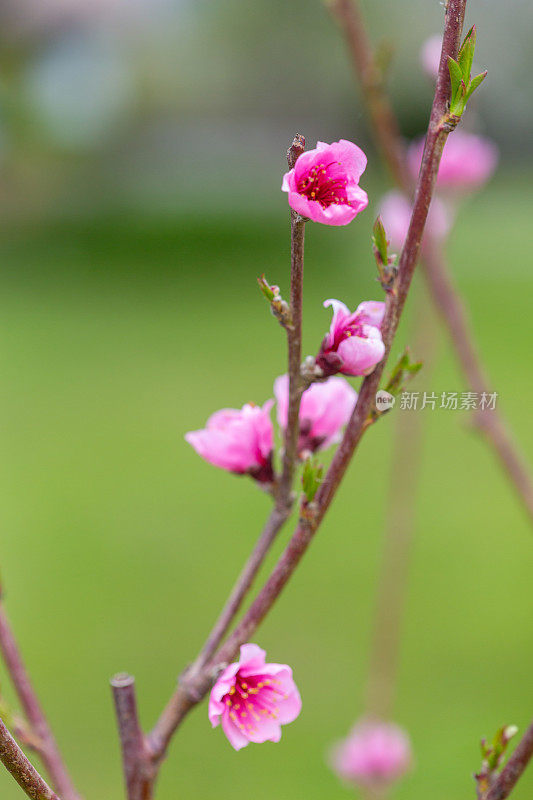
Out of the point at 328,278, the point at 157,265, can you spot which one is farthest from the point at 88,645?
the point at 157,265

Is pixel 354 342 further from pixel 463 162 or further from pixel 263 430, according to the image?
pixel 463 162

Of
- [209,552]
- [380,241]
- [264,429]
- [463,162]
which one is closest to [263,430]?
[264,429]

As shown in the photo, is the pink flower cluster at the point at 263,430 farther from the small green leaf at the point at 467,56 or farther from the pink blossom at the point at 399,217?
the pink blossom at the point at 399,217

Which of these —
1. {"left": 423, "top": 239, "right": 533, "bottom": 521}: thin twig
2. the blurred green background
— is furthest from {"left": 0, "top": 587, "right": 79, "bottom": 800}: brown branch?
{"left": 423, "top": 239, "right": 533, "bottom": 521}: thin twig

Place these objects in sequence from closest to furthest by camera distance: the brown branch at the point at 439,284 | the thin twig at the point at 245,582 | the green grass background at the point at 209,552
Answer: the thin twig at the point at 245,582 → the brown branch at the point at 439,284 → the green grass background at the point at 209,552

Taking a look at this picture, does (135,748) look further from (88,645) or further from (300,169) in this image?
(88,645)

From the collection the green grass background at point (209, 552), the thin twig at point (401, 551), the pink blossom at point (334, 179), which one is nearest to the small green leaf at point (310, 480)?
the pink blossom at point (334, 179)
